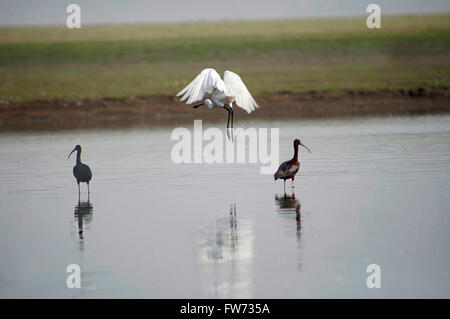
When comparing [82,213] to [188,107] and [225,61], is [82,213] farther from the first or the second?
[225,61]

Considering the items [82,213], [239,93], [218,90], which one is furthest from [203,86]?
[82,213]

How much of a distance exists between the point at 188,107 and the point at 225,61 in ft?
65.2

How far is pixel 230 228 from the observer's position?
14.4 m

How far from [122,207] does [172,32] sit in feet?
249

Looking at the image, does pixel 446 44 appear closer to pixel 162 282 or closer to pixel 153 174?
pixel 153 174

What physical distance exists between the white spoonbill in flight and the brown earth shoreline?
21.9 m

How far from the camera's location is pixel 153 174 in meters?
21.8

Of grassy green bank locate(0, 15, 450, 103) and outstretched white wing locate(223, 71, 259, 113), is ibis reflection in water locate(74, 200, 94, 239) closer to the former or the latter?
outstretched white wing locate(223, 71, 259, 113)

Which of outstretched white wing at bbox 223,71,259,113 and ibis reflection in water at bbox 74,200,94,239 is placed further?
outstretched white wing at bbox 223,71,259,113

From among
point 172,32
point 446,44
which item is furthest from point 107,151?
point 172,32

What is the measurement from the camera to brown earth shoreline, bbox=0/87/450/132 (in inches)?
1705

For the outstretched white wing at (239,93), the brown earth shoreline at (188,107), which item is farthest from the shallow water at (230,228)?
the brown earth shoreline at (188,107)

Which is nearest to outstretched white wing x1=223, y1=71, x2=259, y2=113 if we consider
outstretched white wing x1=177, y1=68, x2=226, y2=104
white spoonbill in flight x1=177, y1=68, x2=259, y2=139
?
white spoonbill in flight x1=177, y1=68, x2=259, y2=139
